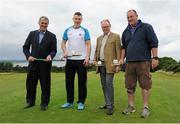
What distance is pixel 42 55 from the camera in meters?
10.3

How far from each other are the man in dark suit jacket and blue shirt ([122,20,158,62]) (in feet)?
7.04

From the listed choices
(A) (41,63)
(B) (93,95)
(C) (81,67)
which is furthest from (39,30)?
(B) (93,95)

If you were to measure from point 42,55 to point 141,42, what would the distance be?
2661 millimetres

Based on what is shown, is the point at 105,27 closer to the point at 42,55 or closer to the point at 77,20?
the point at 77,20

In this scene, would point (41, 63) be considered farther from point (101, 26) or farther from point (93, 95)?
point (93, 95)

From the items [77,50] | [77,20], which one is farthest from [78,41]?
[77,20]

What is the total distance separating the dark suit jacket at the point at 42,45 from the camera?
1030 cm

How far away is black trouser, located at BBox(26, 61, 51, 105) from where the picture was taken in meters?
10.3

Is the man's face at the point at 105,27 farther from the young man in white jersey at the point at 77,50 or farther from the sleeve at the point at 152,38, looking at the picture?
the sleeve at the point at 152,38

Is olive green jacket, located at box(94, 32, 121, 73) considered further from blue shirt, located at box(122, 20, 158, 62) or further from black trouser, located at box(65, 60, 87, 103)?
black trouser, located at box(65, 60, 87, 103)

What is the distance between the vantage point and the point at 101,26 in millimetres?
9891

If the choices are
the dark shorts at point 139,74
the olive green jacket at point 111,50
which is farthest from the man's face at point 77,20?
the dark shorts at point 139,74

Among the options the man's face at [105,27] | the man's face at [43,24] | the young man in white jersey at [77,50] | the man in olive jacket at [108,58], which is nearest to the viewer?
the man in olive jacket at [108,58]

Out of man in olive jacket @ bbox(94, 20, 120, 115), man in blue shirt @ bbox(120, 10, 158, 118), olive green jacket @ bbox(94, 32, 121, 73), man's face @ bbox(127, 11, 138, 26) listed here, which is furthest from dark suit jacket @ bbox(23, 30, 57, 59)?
man's face @ bbox(127, 11, 138, 26)
